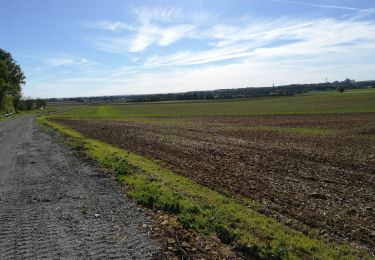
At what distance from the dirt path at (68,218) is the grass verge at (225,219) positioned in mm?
767

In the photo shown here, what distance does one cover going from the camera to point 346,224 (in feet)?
27.7

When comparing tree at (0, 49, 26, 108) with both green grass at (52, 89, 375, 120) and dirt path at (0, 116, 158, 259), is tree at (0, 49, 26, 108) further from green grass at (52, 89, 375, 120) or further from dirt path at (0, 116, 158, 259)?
dirt path at (0, 116, 158, 259)

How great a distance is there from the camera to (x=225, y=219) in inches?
343

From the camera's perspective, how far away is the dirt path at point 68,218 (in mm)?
6977

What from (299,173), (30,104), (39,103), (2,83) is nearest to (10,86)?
(2,83)

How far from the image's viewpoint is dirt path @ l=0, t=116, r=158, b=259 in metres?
6.98

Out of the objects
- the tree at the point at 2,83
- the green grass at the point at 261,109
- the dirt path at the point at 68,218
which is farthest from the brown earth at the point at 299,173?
the tree at the point at 2,83

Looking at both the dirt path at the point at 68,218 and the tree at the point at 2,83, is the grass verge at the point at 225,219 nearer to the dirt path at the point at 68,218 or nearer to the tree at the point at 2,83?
the dirt path at the point at 68,218

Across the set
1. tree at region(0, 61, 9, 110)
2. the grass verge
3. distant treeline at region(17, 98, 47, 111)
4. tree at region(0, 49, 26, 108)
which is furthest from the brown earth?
distant treeline at region(17, 98, 47, 111)

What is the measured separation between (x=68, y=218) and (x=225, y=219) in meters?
3.41

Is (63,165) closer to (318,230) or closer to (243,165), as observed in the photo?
(243,165)

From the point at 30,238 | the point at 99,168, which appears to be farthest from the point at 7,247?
the point at 99,168

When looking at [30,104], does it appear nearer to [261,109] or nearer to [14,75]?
[14,75]

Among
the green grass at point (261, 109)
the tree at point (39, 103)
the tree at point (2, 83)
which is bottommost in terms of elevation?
the green grass at point (261, 109)
